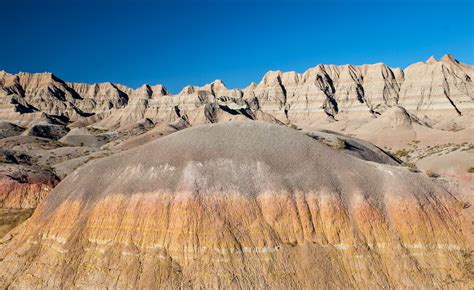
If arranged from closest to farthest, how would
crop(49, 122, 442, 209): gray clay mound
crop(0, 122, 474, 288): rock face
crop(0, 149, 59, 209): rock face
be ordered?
1. crop(0, 122, 474, 288): rock face
2. crop(49, 122, 442, 209): gray clay mound
3. crop(0, 149, 59, 209): rock face

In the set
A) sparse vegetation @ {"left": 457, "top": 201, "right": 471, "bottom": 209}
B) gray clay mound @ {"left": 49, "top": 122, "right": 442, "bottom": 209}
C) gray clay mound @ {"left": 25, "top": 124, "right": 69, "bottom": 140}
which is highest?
gray clay mound @ {"left": 49, "top": 122, "right": 442, "bottom": 209}

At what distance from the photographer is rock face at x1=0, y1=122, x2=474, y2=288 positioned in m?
26.4

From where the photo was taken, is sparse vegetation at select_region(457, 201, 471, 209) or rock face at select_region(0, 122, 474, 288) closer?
rock face at select_region(0, 122, 474, 288)

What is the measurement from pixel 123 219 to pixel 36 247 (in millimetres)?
7735

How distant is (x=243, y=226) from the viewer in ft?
93.3

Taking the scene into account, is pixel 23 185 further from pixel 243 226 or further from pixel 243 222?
pixel 243 226

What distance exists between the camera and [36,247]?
31.0m

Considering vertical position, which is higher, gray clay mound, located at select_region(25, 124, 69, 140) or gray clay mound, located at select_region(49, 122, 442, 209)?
gray clay mound, located at select_region(49, 122, 442, 209)

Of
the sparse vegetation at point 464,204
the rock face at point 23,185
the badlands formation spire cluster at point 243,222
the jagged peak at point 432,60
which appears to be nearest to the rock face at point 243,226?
the badlands formation spire cluster at point 243,222

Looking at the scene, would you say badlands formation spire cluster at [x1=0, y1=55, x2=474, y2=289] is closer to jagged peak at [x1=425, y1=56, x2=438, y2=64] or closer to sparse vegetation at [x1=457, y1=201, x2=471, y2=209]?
sparse vegetation at [x1=457, y1=201, x2=471, y2=209]

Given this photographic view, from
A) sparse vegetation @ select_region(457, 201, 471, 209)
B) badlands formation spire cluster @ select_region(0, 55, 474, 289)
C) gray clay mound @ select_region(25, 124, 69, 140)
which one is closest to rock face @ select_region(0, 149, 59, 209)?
badlands formation spire cluster @ select_region(0, 55, 474, 289)

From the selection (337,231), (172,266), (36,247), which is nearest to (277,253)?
(337,231)

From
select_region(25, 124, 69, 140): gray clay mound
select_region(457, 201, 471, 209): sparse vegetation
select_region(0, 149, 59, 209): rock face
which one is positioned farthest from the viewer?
select_region(25, 124, 69, 140): gray clay mound

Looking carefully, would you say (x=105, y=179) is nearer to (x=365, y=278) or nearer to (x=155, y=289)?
(x=155, y=289)
